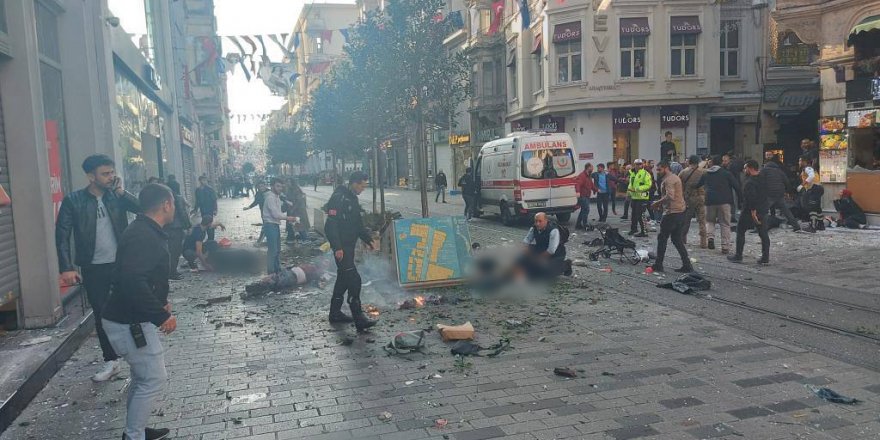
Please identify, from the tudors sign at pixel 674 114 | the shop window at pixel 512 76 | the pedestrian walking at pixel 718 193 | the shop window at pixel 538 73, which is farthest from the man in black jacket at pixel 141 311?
the shop window at pixel 512 76

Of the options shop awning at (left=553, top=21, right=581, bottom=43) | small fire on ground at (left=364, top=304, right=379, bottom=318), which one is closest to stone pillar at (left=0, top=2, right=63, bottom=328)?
small fire on ground at (left=364, top=304, right=379, bottom=318)

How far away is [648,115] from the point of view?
94.1 feet

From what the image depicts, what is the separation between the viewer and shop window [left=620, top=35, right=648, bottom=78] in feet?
92.8

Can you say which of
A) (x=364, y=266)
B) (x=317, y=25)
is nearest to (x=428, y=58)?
(x=364, y=266)

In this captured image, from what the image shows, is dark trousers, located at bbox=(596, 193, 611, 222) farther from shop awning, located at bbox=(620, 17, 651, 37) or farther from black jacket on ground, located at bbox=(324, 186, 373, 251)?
shop awning, located at bbox=(620, 17, 651, 37)

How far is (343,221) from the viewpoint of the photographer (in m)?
7.39

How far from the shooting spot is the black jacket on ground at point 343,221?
7.32m

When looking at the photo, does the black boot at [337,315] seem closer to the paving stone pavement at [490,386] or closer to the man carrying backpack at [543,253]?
the paving stone pavement at [490,386]

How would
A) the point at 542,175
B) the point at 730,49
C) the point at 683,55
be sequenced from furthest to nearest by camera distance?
1. the point at 730,49
2. the point at 683,55
3. the point at 542,175

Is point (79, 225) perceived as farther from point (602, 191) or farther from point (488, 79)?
point (488, 79)

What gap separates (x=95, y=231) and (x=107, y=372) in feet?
4.21

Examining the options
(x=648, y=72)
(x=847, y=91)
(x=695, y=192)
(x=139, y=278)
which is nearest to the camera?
(x=139, y=278)

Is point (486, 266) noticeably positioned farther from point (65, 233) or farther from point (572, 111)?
point (572, 111)

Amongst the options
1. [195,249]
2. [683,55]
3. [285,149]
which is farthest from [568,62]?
[285,149]
